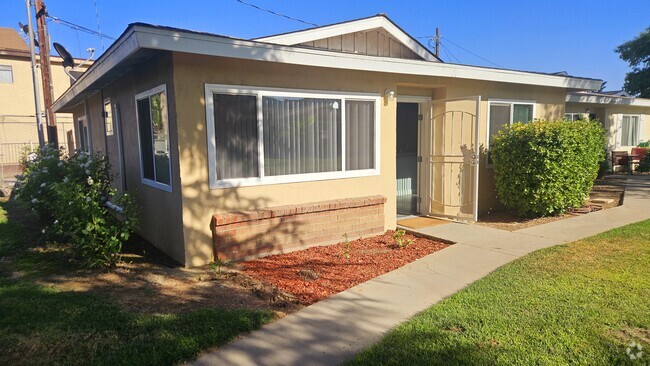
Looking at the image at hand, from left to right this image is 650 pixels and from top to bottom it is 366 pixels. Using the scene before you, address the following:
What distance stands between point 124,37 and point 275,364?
3867mm

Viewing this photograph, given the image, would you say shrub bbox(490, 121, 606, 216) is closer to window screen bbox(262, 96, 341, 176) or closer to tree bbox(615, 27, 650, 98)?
window screen bbox(262, 96, 341, 176)

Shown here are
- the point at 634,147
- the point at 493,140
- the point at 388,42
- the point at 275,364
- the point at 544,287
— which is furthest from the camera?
the point at 634,147

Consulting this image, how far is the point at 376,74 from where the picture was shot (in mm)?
6867

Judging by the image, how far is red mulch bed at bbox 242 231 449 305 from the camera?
4746 mm

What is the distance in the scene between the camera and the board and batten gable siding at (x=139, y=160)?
5324mm

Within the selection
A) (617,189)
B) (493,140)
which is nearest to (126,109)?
(493,140)

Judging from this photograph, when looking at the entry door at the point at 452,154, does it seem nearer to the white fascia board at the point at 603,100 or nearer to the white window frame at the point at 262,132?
the white window frame at the point at 262,132

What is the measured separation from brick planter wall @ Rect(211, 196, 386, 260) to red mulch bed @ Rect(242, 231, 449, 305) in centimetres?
14

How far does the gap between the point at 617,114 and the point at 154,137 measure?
16.7 meters

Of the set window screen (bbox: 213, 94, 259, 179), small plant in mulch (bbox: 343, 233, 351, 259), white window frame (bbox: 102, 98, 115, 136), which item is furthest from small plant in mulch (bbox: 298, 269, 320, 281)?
white window frame (bbox: 102, 98, 115, 136)

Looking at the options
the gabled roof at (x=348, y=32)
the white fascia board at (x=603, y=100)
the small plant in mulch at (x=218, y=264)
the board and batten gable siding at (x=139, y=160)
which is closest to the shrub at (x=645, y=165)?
the white fascia board at (x=603, y=100)

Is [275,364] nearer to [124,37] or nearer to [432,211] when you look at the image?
[124,37]

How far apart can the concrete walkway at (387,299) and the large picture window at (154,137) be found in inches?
120

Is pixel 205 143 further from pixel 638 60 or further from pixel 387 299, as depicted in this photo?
pixel 638 60
